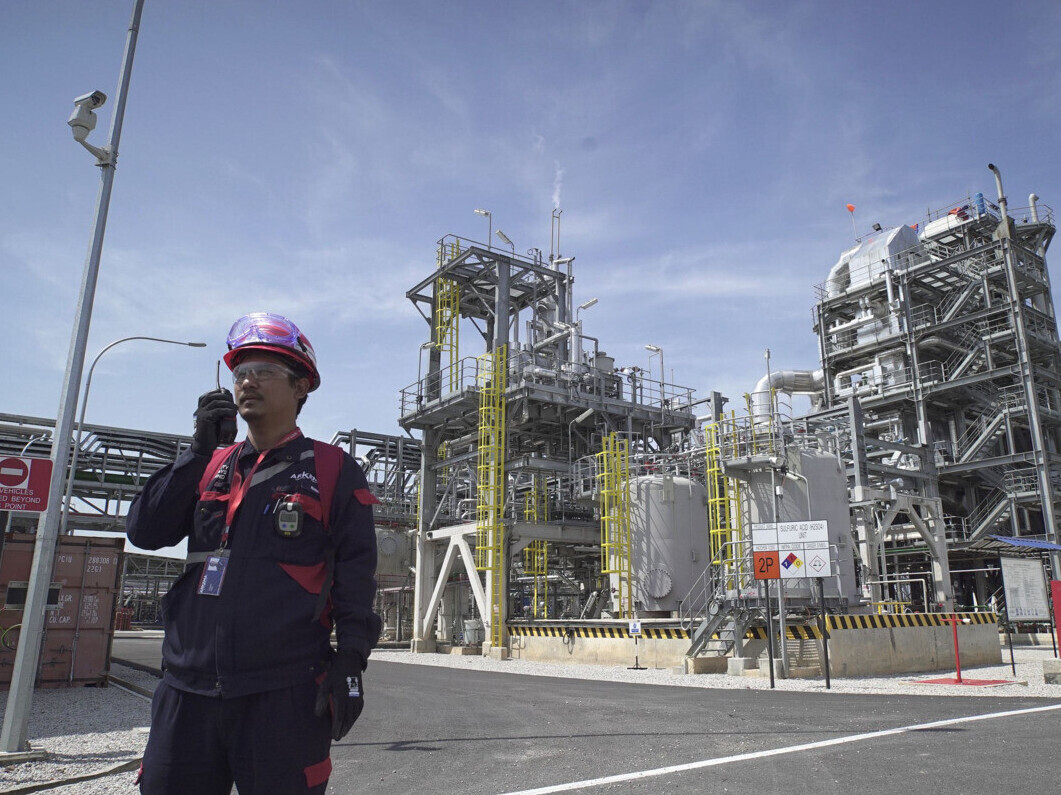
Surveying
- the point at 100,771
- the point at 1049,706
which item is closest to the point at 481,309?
the point at 1049,706

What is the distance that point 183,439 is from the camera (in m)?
37.0

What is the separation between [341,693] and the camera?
280cm

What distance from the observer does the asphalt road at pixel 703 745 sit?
645 centimetres

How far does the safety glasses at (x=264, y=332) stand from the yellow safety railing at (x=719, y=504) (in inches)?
766

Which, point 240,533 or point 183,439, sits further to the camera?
point 183,439

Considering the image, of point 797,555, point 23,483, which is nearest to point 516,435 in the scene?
point 797,555

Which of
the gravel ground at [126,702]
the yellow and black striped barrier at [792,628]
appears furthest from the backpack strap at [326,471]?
the yellow and black striped barrier at [792,628]

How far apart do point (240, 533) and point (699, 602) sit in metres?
24.9

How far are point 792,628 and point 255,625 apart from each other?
700 inches

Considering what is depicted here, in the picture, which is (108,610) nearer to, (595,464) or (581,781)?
(581,781)

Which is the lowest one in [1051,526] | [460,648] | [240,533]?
[460,648]

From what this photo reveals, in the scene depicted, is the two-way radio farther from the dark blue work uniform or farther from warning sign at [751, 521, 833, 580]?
warning sign at [751, 521, 833, 580]

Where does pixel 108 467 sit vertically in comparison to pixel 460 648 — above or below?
above

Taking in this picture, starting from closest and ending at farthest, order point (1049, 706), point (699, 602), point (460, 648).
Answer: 1. point (1049, 706)
2. point (699, 602)
3. point (460, 648)
